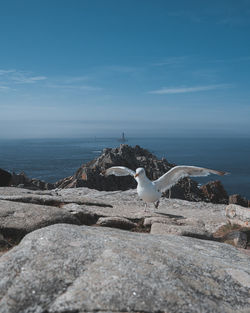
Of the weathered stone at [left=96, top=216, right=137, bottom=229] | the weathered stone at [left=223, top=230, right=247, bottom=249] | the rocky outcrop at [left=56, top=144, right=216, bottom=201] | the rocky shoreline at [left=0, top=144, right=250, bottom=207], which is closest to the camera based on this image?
the weathered stone at [left=96, top=216, right=137, bottom=229]

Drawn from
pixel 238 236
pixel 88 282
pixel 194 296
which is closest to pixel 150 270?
pixel 194 296

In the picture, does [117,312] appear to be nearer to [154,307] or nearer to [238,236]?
[154,307]

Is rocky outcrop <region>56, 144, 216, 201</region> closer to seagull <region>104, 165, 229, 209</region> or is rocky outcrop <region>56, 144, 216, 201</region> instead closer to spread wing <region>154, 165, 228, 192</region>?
spread wing <region>154, 165, 228, 192</region>

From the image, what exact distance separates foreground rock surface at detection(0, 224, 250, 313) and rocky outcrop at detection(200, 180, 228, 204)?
2380 centimetres

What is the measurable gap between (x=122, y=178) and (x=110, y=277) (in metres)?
28.9

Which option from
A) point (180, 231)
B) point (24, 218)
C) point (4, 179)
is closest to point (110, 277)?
point (24, 218)

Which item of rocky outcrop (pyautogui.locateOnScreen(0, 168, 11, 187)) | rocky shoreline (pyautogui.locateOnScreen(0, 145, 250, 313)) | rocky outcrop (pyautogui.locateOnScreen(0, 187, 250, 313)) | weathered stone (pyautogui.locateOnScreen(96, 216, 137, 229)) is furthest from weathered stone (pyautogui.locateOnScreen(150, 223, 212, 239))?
rocky outcrop (pyautogui.locateOnScreen(0, 168, 11, 187))

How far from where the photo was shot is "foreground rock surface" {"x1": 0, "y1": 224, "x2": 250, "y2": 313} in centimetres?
286

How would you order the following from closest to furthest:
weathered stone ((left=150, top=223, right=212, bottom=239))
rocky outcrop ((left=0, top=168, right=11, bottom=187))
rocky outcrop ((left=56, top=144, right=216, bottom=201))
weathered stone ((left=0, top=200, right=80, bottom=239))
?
weathered stone ((left=0, top=200, right=80, bottom=239)), weathered stone ((left=150, top=223, right=212, bottom=239)), rocky outcrop ((left=0, top=168, right=11, bottom=187)), rocky outcrop ((left=56, top=144, right=216, bottom=201))

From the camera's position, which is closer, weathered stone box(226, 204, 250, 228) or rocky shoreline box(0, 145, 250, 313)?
rocky shoreline box(0, 145, 250, 313)

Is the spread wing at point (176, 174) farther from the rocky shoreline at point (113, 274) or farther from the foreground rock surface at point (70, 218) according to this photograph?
the rocky shoreline at point (113, 274)

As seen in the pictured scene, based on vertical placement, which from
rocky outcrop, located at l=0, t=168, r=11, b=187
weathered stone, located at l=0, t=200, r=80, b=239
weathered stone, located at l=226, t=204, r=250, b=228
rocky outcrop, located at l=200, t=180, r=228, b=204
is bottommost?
rocky outcrop, located at l=200, t=180, r=228, b=204

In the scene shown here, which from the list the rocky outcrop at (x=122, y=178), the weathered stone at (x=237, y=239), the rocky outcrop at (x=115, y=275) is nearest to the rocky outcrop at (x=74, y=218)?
the weathered stone at (x=237, y=239)

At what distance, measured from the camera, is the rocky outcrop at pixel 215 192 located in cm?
2693
